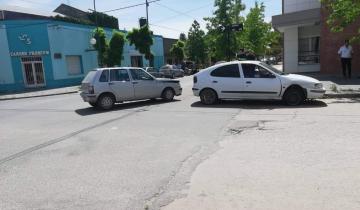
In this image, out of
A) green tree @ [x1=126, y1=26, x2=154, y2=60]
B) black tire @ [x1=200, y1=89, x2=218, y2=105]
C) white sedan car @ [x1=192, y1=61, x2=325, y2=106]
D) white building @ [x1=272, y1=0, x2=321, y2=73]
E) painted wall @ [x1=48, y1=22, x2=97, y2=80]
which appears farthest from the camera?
green tree @ [x1=126, y1=26, x2=154, y2=60]

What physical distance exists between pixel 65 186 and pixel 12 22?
29.3 meters

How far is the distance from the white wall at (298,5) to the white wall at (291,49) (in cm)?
265

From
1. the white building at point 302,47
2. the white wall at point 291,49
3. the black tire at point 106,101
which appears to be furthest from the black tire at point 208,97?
the white wall at point 291,49

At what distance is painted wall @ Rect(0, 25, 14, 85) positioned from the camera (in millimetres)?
30391

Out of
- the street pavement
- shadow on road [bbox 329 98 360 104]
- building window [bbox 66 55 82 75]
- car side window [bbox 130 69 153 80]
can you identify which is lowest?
the street pavement

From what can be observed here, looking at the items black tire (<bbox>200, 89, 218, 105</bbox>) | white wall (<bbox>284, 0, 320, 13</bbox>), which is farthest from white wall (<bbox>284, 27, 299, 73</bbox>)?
black tire (<bbox>200, 89, 218, 105</bbox>)

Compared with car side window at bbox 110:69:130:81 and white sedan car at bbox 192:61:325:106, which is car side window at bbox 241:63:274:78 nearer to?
white sedan car at bbox 192:61:325:106

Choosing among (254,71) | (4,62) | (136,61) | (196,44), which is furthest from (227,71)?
(196,44)

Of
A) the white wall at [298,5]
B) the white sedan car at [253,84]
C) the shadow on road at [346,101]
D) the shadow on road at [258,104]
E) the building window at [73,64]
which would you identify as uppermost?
the white wall at [298,5]

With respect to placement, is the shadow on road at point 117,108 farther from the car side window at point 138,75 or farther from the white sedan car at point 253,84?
the white sedan car at point 253,84

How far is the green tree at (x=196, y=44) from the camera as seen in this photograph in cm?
5540

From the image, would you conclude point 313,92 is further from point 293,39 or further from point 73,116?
point 293,39

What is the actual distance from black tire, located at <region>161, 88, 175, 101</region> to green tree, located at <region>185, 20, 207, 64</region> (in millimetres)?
40962

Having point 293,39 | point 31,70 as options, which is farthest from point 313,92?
point 31,70
